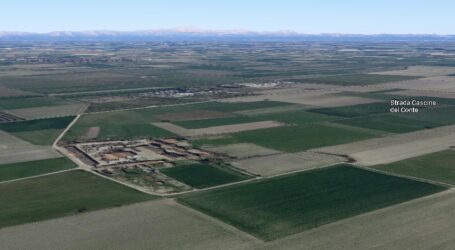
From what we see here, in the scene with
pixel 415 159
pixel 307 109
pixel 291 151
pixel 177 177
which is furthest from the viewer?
pixel 307 109

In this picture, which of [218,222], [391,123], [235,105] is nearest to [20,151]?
[218,222]

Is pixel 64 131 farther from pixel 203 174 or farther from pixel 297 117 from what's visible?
pixel 297 117

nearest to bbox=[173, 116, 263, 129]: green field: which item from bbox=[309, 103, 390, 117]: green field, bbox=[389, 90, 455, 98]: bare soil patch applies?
bbox=[309, 103, 390, 117]: green field

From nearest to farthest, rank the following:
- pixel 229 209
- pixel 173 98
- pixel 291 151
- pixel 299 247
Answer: pixel 299 247, pixel 229 209, pixel 291 151, pixel 173 98

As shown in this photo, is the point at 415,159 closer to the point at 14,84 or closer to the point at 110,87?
the point at 110,87

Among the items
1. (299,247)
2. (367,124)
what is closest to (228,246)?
(299,247)

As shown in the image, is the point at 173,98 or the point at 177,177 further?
the point at 173,98

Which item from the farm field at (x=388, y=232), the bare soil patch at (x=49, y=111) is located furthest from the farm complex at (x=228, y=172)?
the bare soil patch at (x=49, y=111)
